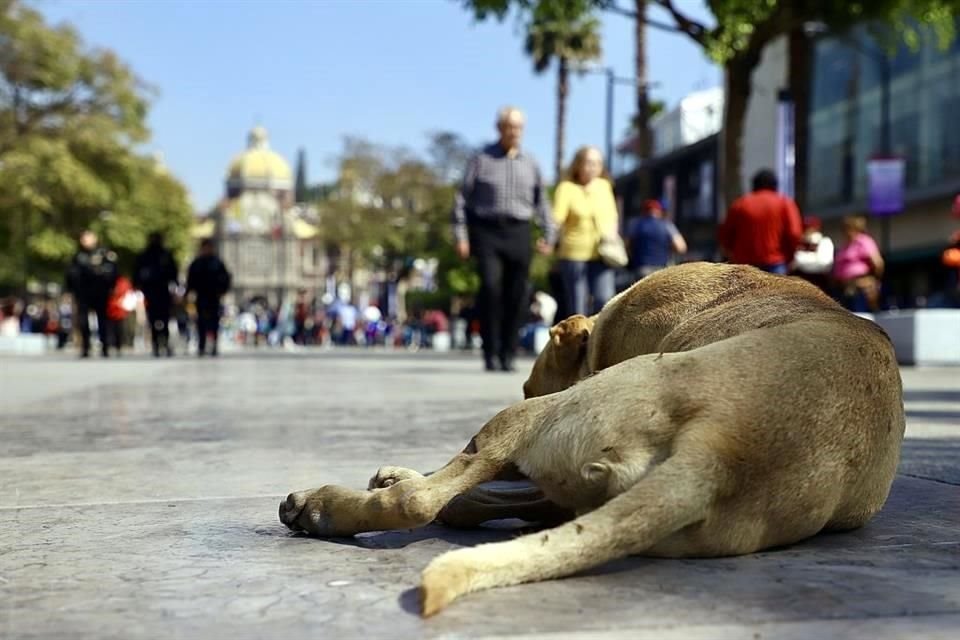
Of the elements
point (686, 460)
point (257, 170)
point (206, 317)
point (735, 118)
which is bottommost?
point (686, 460)

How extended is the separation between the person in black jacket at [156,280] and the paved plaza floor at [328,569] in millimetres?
13840

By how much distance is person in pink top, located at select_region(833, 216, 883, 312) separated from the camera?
14.7 meters

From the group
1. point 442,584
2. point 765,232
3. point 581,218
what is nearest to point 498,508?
point 442,584

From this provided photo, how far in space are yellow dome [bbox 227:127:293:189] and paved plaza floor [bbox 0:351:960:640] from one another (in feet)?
502

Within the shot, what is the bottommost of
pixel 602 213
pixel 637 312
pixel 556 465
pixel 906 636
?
pixel 906 636

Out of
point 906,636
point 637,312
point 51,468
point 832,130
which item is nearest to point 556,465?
point 906,636

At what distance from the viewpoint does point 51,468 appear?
4238mm

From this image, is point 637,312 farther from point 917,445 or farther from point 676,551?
point 917,445

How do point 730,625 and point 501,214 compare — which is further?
point 501,214

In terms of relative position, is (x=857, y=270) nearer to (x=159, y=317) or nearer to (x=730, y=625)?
(x=159, y=317)

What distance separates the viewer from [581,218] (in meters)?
10.1

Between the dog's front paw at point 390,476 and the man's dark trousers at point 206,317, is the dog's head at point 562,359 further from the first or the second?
the man's dark trousers at point 206,317

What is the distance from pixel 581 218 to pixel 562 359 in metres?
6.26

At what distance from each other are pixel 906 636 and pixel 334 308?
4351 centimetres
